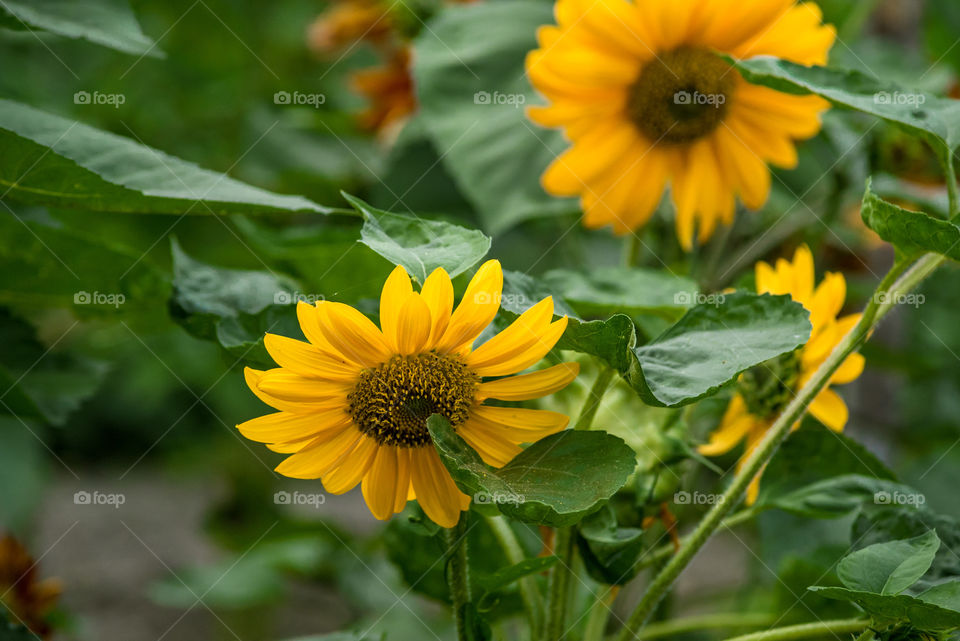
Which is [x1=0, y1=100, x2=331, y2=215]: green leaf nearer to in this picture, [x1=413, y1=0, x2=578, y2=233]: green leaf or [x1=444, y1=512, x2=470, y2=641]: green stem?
[x1=444, y1=512, x2=470, y2=641]: green stem

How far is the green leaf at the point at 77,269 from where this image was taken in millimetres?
510

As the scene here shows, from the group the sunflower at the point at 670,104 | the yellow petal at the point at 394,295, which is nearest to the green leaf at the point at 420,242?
the yellow petal at the point at 394,295

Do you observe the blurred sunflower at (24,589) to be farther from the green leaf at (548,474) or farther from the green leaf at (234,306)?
the green leaf at (548,474)

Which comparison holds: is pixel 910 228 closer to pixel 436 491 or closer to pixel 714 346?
pixel 714 346

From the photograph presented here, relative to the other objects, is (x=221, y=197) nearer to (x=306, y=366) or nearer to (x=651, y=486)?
(x=306, y=366)

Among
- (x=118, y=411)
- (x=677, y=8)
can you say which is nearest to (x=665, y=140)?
(x=677, y=8)

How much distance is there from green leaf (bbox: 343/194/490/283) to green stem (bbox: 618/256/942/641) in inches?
6.3

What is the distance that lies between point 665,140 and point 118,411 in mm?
2097

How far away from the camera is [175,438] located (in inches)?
78.1

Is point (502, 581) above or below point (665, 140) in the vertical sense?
below

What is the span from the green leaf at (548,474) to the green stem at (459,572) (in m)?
0.03

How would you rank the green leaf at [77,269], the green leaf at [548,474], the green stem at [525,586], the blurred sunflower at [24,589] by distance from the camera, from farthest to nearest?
the blurred sunflower at [24,589] < the green leaf at [77,269] < the green stem at [525,586] < the green leaf at [548,474]

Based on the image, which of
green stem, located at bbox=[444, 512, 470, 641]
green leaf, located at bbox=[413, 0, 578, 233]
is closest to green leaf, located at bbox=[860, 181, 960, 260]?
green stem, located at bbox=[444, 512, 470, 641]

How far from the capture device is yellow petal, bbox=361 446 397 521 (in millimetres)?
352
